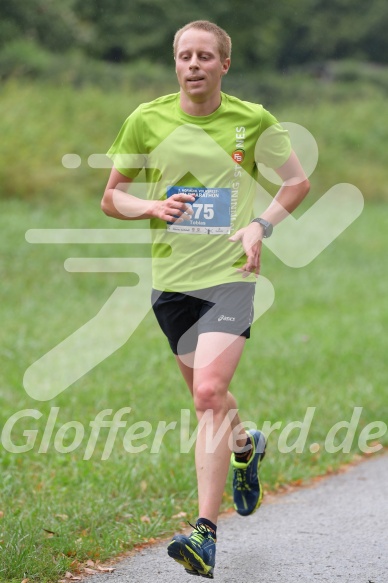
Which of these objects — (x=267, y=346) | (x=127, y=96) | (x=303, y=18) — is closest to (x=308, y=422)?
(x=267, y=346)

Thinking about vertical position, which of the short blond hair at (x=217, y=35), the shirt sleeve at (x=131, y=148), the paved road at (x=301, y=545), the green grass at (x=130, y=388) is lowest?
the green grass at (x=130, y=388)

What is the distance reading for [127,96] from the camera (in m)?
28.0

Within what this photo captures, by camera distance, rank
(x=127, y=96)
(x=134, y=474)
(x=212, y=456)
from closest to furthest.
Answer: (x=212, y=456)
(x=134, y=474)
(x=127, y=96)

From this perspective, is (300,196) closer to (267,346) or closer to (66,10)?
(267,346)

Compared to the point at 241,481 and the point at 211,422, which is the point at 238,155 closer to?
the point at 211,422

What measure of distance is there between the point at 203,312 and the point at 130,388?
4707 millimetres

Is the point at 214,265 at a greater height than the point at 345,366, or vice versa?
the point at 214,265

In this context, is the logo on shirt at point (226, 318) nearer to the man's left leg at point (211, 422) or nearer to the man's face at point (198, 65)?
the man's left leg at point (211, 422)

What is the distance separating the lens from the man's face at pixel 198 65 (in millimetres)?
4676

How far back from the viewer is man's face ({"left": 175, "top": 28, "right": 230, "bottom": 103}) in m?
4.68

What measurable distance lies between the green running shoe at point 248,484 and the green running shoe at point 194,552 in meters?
1.13

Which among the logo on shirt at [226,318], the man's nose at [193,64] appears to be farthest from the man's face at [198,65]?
the logo on shirt at [226,318]

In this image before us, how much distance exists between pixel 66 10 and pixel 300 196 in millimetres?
36495

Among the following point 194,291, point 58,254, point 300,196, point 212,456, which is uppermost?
point 300,196
